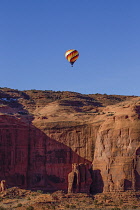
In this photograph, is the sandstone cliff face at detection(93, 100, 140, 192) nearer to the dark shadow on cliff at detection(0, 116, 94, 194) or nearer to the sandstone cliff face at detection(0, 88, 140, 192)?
the sandstone cliff face at detection(0, 88, 140, 192)

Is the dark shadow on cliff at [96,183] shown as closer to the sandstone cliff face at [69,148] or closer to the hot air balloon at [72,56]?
the sandstone cliff face at [69,148]

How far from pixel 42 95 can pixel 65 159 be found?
91.8 ft

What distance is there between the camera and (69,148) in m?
73.9

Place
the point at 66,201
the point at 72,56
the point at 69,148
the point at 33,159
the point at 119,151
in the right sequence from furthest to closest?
the point at 72,56, the point at 69,148, the point at 33,159, the point at 119,151, the point at 66,201

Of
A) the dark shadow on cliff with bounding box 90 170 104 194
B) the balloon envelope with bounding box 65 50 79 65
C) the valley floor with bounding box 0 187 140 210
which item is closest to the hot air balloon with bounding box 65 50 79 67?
the balloon envelope with bounding box 65 50 79 65

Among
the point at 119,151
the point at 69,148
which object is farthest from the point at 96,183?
the point at 69,148

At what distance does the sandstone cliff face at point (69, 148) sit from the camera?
65938mm

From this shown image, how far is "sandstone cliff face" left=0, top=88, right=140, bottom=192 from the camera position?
216 feet

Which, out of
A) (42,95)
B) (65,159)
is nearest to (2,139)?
(65,159)

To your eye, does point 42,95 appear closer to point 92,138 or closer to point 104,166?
point 92,138

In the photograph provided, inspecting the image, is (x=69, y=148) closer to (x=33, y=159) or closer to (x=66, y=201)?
(x=33, y=159)

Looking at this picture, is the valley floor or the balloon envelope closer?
the valley floor

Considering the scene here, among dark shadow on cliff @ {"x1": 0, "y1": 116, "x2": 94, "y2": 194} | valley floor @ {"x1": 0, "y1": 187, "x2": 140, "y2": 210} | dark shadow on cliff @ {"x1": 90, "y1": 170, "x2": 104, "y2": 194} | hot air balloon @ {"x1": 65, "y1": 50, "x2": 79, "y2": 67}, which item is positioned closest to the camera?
valley floor @ {"x1": 0, "y1": 187, "x2": 140, "y2": 210}

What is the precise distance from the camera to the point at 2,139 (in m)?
73.8
